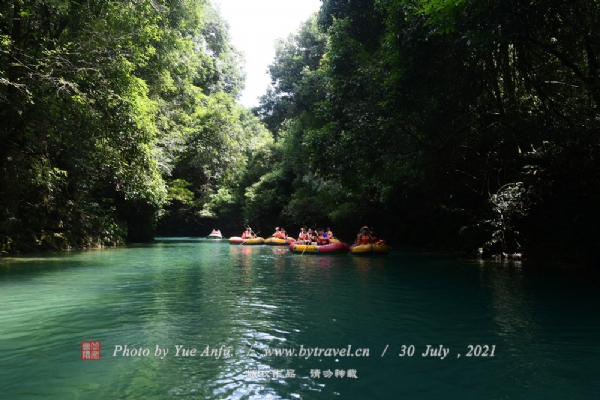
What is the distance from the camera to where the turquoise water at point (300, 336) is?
376 cm

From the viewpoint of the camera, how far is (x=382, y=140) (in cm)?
1308

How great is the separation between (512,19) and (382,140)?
5729mm

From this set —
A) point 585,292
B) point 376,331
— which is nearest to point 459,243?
point 585,292

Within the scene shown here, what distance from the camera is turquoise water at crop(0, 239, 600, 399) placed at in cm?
376

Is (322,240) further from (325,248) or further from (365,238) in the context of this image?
(365,238)

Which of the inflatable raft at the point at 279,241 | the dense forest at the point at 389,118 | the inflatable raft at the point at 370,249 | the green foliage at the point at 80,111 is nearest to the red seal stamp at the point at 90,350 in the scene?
the green foliage at the point at 80,111

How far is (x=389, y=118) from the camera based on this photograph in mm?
12758

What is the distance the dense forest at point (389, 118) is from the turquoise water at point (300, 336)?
3.41 metres

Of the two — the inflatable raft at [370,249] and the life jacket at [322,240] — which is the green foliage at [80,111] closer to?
the life jacket at [322,240]

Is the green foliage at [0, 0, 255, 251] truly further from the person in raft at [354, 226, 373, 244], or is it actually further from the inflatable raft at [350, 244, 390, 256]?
the person in raft at [354, 226, 373, 244]

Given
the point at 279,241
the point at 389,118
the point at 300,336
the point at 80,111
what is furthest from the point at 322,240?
the point at 300,336

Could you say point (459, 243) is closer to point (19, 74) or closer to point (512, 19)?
point (512, 19)

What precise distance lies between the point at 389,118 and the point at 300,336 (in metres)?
8.76

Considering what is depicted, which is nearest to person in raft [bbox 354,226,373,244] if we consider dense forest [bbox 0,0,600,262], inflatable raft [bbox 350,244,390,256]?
inflatable raft [bbox 350,244,390,256]
